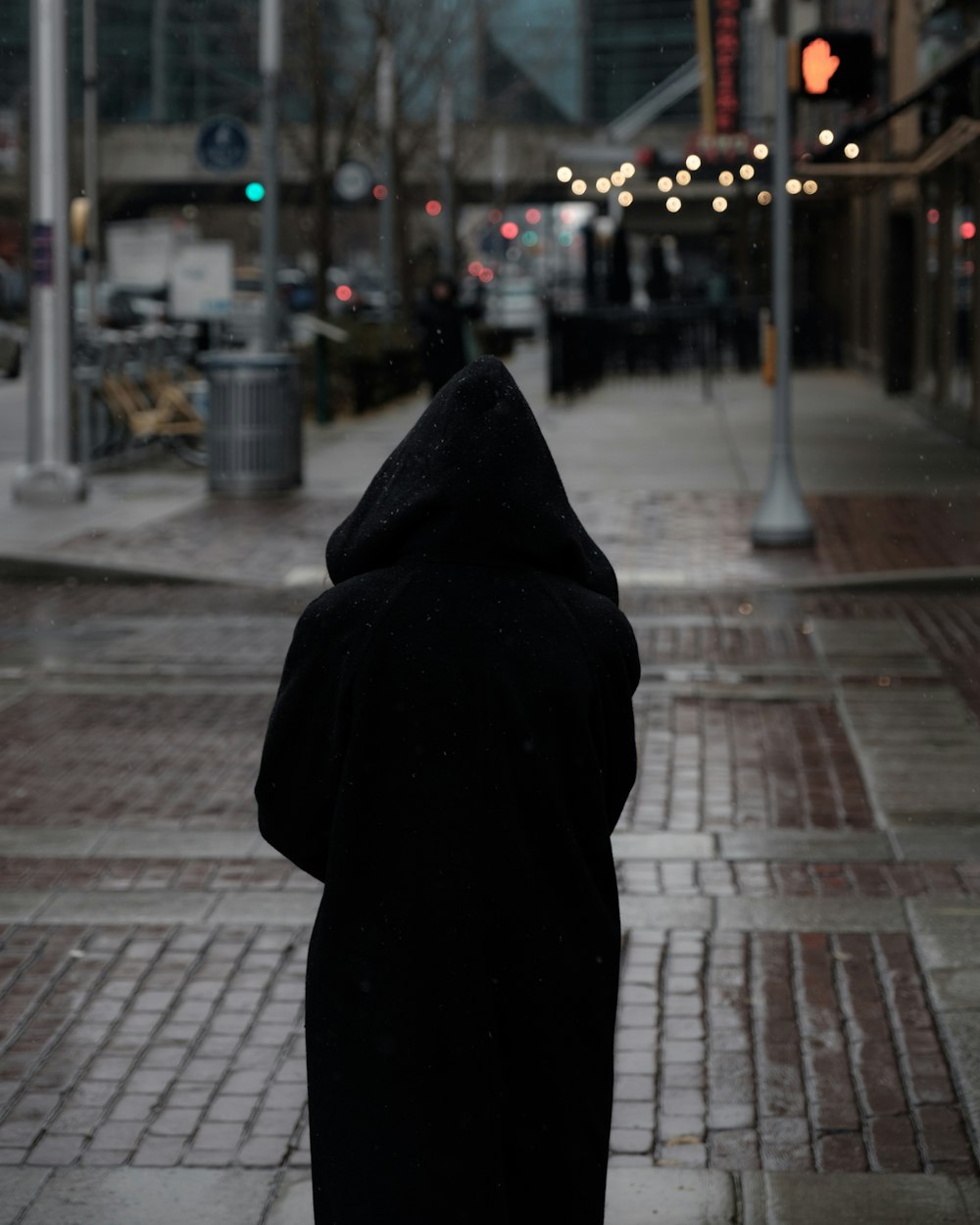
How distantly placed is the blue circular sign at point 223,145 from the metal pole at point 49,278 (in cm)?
472

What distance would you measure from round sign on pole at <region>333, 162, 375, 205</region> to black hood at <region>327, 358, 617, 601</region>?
25.0m

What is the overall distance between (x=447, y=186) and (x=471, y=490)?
1676 inches

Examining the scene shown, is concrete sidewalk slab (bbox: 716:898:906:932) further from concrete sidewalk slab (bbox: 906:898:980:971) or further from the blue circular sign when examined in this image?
the blue circular sign

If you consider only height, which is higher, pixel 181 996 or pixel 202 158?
pixel 202 158

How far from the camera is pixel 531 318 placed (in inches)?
2542

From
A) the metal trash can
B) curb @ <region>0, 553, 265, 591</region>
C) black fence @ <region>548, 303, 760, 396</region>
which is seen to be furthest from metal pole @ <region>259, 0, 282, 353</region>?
black fence @ <region>548, 303, 760, 396</region>

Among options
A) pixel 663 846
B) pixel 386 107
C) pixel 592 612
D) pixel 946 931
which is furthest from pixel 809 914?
pixel 386 107

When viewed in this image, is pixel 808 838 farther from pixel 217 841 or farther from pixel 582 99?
pixel 582 99

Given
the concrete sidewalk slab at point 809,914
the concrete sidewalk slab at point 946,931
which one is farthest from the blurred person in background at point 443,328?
A: the concrete sidewalk slab at point 946,931

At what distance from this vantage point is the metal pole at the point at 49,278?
53.9 feet

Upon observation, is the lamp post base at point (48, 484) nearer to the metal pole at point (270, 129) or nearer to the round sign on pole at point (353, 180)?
the metal pole at point (270, 129)

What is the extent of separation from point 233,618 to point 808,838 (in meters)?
5.58

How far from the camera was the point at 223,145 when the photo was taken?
21484mm

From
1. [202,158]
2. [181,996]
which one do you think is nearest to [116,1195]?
[181,996]
